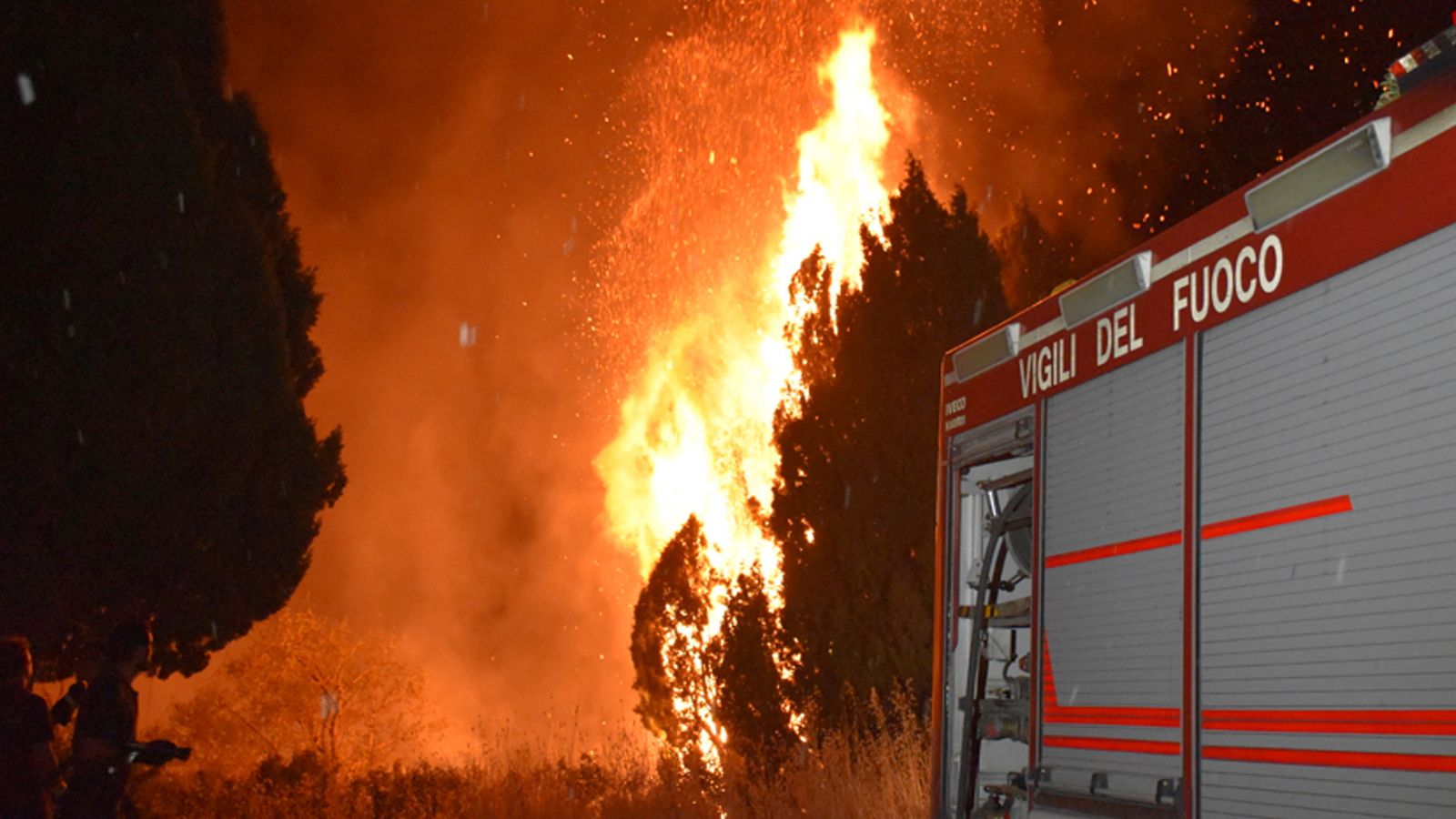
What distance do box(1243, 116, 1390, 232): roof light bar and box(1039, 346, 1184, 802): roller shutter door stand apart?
0.60m

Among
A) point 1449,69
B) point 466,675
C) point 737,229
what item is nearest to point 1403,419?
point 1449,69

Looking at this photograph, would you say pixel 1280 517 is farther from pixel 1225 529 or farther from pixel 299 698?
pixel 299 698

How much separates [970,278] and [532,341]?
94.6ft

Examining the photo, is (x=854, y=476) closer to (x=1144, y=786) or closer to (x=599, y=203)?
(x=1144, y=786)

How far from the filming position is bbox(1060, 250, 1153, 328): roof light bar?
4738 mm

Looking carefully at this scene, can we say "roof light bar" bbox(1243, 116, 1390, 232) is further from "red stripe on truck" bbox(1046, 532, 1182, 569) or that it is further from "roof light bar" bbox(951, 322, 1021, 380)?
"roof light bar" bbox(951, 322, 1021, 380)

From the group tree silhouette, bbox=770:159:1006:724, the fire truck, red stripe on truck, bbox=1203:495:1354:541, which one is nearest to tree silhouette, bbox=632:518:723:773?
tree silhouette, bbox=770:159:1006:724

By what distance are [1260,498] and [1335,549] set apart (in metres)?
0.39

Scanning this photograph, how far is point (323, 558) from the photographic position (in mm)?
36531

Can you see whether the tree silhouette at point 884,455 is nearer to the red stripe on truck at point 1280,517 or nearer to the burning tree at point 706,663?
the burning tree at point 706,663

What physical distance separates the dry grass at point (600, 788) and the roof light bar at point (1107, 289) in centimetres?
538

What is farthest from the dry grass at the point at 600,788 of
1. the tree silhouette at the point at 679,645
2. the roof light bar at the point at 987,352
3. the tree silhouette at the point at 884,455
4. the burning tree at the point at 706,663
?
the tree silhouette at the point at 679,645

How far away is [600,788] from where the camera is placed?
12.8 meters

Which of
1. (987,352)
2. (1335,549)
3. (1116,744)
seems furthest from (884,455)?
(1335,549)
